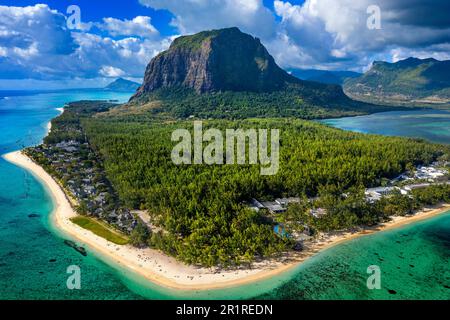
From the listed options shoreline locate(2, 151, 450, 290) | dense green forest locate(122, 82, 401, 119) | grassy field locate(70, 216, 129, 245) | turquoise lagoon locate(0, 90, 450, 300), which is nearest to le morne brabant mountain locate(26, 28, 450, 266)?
grassy field locate(70, 216, 129, 245)

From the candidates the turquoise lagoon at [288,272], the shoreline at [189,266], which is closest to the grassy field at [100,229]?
the shoreline at [189,266]

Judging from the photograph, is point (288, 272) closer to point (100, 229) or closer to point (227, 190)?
point (227, 190)

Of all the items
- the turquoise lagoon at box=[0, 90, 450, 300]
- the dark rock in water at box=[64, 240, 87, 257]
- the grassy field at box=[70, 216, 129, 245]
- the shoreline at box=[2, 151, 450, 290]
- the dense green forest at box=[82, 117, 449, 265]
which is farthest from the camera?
the grassy field at box=[70, 216, 129, 245]

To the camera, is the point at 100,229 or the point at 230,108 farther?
the point at 230,108

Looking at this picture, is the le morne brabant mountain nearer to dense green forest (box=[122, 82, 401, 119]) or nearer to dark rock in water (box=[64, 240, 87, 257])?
dark rock in water (box=[64, 240, 87, 257])

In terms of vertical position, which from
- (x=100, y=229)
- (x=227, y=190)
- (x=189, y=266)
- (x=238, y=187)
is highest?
(x=238, y=187)

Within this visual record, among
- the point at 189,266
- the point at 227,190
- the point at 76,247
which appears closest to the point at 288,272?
the point at 189,266
